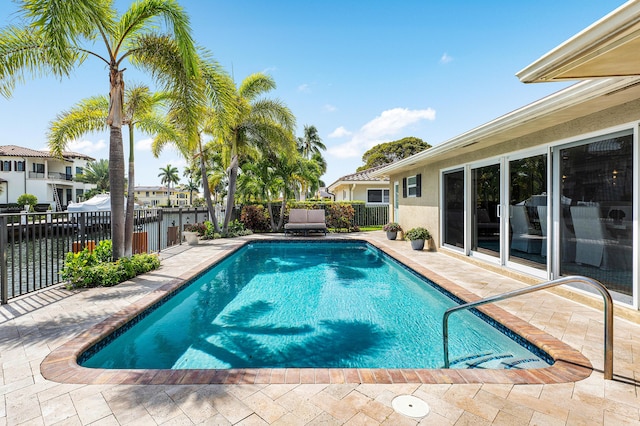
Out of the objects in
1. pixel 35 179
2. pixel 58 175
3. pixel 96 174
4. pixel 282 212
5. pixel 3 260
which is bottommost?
pixel 3 260

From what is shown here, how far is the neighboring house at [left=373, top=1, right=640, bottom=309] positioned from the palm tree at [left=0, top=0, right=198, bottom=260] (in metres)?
6.67

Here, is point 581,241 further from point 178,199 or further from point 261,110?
point 178,199

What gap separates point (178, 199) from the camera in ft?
280

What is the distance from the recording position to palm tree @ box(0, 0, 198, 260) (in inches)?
203

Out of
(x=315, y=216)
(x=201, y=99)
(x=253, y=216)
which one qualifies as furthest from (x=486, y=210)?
(x=253, y=216)

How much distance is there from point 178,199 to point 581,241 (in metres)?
91.8

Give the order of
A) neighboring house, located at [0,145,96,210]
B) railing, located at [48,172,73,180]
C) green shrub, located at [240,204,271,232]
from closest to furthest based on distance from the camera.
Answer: green shrub, located at [240,204,271,232]
neighboring house, located at [0,145,96,210]
railing, located at [48,172,73,180]

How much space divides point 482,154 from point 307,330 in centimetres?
616

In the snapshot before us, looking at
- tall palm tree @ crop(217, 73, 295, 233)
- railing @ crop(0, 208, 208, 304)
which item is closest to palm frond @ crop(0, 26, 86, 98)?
railing @ crop(0, 208, 208, 304)

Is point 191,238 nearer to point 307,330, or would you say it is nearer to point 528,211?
point 307,330

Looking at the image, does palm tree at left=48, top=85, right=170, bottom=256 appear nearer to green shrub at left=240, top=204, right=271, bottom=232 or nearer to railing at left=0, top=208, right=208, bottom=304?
railing at left=0, top=208, right=208, bottom=304

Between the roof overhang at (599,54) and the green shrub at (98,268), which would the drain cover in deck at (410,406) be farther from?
the green shrub at (98,268)

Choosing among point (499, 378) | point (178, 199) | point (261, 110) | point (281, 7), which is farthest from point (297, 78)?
point (178, 199)

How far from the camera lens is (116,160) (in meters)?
6.79
